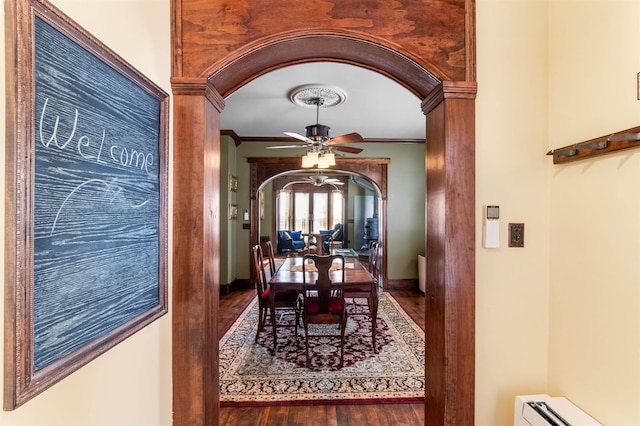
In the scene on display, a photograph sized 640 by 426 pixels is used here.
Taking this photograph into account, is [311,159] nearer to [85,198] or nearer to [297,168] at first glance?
[297,168]

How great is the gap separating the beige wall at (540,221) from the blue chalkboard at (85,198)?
0.14 m

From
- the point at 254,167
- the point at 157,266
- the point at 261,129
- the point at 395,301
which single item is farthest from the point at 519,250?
the point at 254,167

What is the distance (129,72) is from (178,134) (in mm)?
382

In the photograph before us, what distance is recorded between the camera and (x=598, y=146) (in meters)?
1.19

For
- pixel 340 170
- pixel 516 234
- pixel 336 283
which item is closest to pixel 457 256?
pixel 516 234

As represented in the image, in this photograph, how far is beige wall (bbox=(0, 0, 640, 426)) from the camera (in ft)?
3.66

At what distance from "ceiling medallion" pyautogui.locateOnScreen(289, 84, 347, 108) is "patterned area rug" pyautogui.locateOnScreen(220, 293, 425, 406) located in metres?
2.81

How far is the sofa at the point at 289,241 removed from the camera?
1089 cm

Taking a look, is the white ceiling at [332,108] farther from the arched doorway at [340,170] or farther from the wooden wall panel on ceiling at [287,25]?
the wooden wall panel on ceiling at [287,25]

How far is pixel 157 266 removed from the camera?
131 cm

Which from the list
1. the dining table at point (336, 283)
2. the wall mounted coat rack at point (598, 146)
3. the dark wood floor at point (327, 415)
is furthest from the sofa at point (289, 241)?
the wall mounted coat rack at point (598, 146)

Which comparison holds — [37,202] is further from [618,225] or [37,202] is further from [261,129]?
[261,129]

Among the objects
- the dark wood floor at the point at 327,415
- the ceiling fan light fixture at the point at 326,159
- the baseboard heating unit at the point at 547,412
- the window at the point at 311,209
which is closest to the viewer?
the baseboard heating unit at the point at 547,412

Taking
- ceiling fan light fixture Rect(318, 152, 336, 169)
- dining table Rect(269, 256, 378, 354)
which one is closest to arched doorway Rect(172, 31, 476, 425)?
dining table Rect(269, 256, 378, 354)
